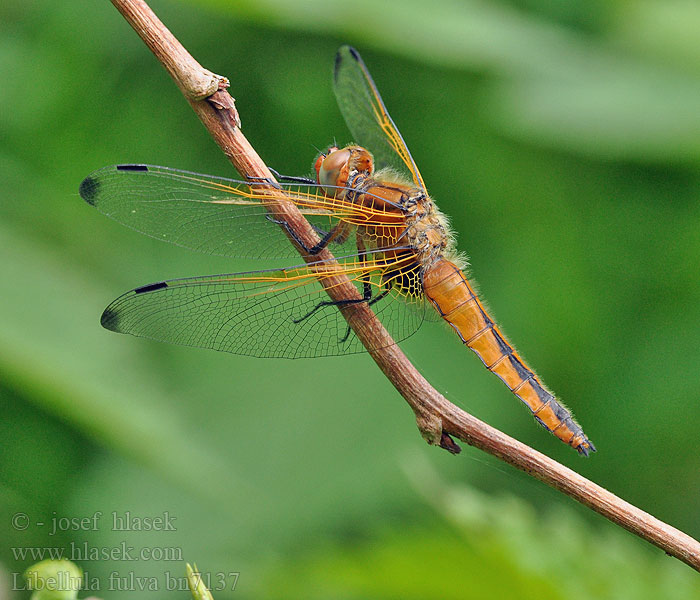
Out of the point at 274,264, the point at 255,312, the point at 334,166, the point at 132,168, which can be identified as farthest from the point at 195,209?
the point at 274,264

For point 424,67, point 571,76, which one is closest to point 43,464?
point 424,67

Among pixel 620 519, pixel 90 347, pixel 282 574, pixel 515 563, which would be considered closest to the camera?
pixel 620 519

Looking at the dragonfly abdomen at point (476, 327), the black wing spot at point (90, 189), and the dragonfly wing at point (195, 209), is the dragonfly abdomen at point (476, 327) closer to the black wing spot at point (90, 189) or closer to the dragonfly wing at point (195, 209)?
the dragonfly wing at point (195, 209)

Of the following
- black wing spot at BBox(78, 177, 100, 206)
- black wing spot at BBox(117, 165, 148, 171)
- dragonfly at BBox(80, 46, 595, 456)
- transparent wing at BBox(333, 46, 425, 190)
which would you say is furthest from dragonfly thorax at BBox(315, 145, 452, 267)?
black wing spot at BBox(78, 177, 100, 206)

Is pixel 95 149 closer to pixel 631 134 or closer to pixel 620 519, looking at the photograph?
pixel 631 134

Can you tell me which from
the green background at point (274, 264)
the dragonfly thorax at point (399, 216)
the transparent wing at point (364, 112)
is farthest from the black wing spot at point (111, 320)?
the transparent wing at point (364, 112)

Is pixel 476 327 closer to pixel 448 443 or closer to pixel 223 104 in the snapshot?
pixel 448 443

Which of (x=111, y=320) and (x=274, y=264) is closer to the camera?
(x=111, y=320)
